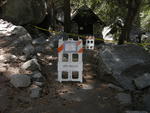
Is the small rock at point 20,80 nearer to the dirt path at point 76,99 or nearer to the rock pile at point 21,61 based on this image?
the rock pile at point 21,61

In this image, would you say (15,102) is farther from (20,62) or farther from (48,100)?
(20,62)

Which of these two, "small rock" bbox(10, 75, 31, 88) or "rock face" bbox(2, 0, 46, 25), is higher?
"rock face" bbox(2, 0, 46, 25)

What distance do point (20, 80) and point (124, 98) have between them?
288 centimetres

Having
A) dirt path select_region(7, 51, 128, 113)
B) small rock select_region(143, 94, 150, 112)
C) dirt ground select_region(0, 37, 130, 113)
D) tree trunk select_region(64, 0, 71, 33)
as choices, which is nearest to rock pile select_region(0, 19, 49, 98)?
dirt ground select_region(0, 37, 130, 113)

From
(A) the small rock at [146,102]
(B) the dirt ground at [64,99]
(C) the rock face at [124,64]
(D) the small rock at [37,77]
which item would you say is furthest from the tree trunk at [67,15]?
(A) the small rock at [146,102]

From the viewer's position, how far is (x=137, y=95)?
6230 mm

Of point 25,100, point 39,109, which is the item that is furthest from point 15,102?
point 39,109

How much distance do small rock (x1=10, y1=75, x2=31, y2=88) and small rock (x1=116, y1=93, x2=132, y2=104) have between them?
2521 millimetres

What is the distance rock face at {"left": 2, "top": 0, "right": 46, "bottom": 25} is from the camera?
46.4 feet

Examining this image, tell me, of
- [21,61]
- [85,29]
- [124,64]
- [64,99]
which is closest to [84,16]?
[85,29]

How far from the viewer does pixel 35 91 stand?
5914 millimetres

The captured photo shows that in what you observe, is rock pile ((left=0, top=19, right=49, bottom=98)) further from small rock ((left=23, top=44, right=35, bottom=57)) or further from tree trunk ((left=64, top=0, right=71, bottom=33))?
tree trunk ((left=64, top=0, right=71, bottom=33))

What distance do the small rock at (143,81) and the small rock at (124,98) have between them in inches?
→ 22.3

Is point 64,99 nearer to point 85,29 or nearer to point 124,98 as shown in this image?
point 124,98
